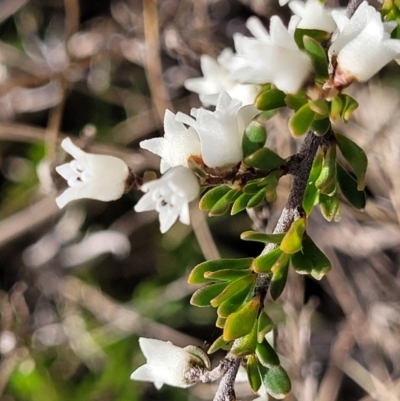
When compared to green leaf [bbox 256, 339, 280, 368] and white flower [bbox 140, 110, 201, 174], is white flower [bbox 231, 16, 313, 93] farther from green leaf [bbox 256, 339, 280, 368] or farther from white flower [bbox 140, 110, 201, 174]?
green leaf [bbox 256, 339, 280, 368]

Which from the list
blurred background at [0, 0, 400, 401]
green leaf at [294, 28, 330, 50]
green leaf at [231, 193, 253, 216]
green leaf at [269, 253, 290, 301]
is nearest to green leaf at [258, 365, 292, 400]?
green leaf at [269, 253, 290, 301]

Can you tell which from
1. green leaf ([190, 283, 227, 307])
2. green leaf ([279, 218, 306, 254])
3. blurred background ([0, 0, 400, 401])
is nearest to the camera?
green leaf ([279, 218, 306, 254])

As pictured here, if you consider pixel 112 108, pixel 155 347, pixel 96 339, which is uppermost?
pixel 155 347

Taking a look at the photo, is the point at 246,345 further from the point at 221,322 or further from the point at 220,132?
the point at 220,132

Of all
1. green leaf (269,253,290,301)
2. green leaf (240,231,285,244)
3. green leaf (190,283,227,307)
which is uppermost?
green leaf (240,231,285,244)

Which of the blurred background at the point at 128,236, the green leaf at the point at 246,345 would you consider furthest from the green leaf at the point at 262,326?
the blurred background at the point at 128,236

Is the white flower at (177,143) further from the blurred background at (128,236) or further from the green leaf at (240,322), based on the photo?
the blurred background at (128,236)

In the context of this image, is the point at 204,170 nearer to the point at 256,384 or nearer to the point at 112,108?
the point at 256,384

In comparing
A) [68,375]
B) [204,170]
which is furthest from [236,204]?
[68,375]
